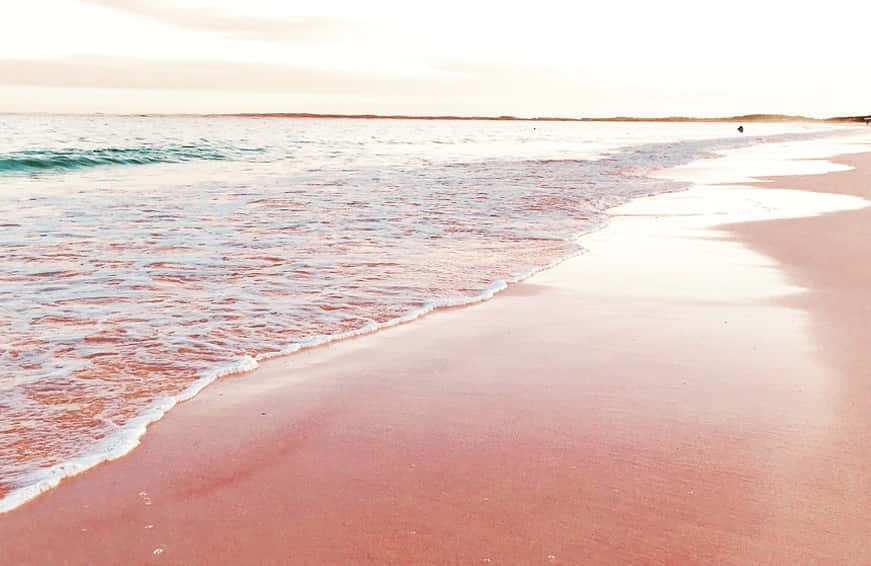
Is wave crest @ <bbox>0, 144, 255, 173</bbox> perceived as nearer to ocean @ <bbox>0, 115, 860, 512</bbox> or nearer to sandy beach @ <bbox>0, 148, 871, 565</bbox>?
ocean @ <bbox>0, 115, 860, 512</bbox>

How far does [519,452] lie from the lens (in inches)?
136

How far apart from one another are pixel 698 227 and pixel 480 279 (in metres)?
4.46

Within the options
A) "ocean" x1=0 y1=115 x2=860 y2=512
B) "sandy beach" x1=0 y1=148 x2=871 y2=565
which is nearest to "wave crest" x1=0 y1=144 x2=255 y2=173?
"ocean" x1=0 y1=115 x2=860 y2=512

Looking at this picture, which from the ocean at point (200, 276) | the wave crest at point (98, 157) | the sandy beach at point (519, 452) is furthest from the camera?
the wave crest at point (98, 157)

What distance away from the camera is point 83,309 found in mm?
5918

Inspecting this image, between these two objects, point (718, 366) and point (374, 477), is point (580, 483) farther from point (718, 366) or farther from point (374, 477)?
point (718, 366)

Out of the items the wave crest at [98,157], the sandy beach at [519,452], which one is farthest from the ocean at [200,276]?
the wave crest at [98,157]

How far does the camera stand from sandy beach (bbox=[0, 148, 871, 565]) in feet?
8.80

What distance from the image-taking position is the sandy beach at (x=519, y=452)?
268 centimetres

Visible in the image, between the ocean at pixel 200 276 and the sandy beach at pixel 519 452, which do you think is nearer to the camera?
the sandy beach at pixel 519 452

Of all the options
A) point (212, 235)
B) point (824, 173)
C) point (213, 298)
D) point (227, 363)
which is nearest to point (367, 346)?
point (227, 363)

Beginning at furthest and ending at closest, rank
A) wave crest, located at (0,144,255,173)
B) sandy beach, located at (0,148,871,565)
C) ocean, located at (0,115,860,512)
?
wave crest, located at (0,144,255,173), ocean, located at (0,115,860,512), sandy beach, located at (0,148,871,565)

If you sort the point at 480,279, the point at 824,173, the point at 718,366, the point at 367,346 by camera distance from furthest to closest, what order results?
the point at 824,173 → the point at 480,279 → the point at 367,346 → the point at 718,366

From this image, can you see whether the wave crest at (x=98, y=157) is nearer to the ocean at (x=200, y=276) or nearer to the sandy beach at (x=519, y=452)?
the ocean at (x=200, y=276)
